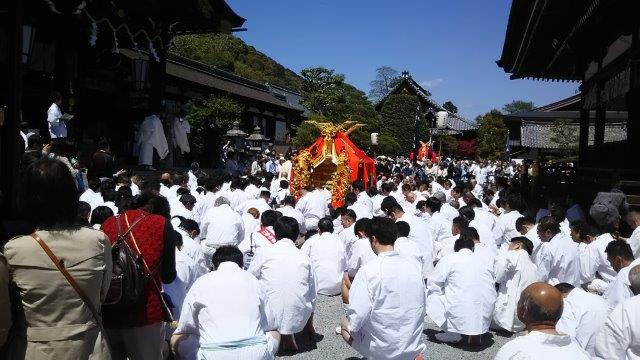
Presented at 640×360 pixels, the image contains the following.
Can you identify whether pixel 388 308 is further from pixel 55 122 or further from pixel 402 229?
pixel 55 122

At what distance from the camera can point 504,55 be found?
1215 cm

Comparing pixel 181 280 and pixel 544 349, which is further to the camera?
pixel 181 280

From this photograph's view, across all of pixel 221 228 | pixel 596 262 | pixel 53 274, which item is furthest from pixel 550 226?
pixel 53 274

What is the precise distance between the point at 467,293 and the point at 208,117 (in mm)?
13414

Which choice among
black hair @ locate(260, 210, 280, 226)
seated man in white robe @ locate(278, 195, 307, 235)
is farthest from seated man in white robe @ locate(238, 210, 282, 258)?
seated man in white robe @ locate(278, 195, 307, 235)

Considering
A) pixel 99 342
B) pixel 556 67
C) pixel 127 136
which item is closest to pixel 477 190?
pixel 556 67

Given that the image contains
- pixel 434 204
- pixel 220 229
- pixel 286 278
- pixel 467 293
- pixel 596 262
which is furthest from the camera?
pixel 434 204

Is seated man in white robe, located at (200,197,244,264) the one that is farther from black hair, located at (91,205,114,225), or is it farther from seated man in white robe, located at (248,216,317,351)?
black hair, located at (91,205,114,225)

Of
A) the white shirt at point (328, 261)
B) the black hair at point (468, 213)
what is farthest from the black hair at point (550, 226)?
the white shirt at point (328, 261)

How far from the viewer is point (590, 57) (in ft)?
39.1

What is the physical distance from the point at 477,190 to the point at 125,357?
1545 centimetres

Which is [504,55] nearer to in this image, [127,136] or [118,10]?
[118,10]

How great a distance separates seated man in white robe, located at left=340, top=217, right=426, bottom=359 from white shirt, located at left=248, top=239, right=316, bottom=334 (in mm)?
1467

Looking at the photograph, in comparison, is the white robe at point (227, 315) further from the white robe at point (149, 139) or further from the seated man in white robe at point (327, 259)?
the white robe at point (149, 139)
